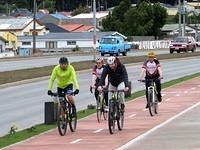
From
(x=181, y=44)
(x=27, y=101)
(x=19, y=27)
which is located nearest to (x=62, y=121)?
(x=27, y=101)

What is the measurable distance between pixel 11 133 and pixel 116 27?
106 m

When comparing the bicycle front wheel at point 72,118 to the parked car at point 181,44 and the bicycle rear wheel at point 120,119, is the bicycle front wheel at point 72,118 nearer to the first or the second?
the bicycle rear wheel at point 120,119

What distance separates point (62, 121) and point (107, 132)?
1.09 metres

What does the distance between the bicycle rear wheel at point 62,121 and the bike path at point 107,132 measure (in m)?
0.13

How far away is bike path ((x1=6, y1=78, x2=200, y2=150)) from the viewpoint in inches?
539

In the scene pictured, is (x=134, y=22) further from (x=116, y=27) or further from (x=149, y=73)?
(x=149, y=73)

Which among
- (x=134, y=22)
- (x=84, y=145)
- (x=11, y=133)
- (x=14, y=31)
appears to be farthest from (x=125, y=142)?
(x=14, y=31)

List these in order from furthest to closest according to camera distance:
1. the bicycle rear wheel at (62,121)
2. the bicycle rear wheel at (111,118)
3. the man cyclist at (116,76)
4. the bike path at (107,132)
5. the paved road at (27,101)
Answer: the paved road at (27,101)
the man cyclist at (116,76)
the bicycle rear wheel at (111,118)
the bicycle rear wheel at (62,121)
the bike path at (107,132)

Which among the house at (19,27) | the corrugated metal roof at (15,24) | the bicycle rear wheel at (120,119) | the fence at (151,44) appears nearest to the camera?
the bicycle rear wheel at (120,119)

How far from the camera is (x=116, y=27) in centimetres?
12106

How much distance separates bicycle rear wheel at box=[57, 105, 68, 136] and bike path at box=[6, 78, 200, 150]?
0.13m

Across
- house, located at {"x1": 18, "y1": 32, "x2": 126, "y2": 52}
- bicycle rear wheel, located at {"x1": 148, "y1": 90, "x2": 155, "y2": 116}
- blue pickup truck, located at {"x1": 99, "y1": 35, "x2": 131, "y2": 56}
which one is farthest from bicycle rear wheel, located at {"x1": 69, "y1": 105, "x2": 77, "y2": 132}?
house, located at {"x1": 18, "y1": 32, "x2": 126, "y2": 52}

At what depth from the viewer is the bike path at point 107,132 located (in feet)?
45.0

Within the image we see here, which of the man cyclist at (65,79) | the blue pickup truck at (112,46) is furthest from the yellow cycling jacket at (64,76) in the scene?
the blue pickup truck at (112,46)
